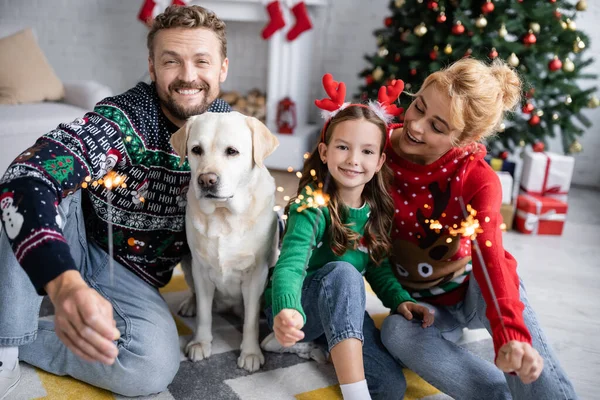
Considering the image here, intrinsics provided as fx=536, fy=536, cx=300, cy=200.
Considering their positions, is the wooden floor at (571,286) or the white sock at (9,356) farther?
the wooden floor at (571,286)

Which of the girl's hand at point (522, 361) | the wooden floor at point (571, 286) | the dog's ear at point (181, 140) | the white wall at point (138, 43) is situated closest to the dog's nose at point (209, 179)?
the dog's ear at point (181, 140)

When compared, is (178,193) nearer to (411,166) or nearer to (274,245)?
(274,245)

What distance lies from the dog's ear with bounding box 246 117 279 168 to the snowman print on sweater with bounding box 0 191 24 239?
619 mm

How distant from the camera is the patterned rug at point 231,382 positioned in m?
1.42

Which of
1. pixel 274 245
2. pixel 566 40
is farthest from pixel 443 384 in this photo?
pixel 566 40

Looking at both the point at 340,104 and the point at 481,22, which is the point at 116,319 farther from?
the point at 481,22

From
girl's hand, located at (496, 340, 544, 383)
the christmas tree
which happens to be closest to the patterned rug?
girl's hand, located at (496, 340, 544, 383)

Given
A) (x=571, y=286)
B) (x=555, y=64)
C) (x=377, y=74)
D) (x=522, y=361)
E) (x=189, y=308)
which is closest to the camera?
(x=522, y=361)

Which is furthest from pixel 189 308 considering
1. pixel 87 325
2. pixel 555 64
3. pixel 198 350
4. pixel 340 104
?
pixel 555 64

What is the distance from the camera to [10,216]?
3.32ft

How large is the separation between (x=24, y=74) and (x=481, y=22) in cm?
268

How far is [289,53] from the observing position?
391 centimetres

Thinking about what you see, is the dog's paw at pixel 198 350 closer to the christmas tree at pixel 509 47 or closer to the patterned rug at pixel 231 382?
the patterned rug at pixel 231 382

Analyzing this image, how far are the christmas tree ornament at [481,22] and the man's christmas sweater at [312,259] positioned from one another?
1.70 metres
